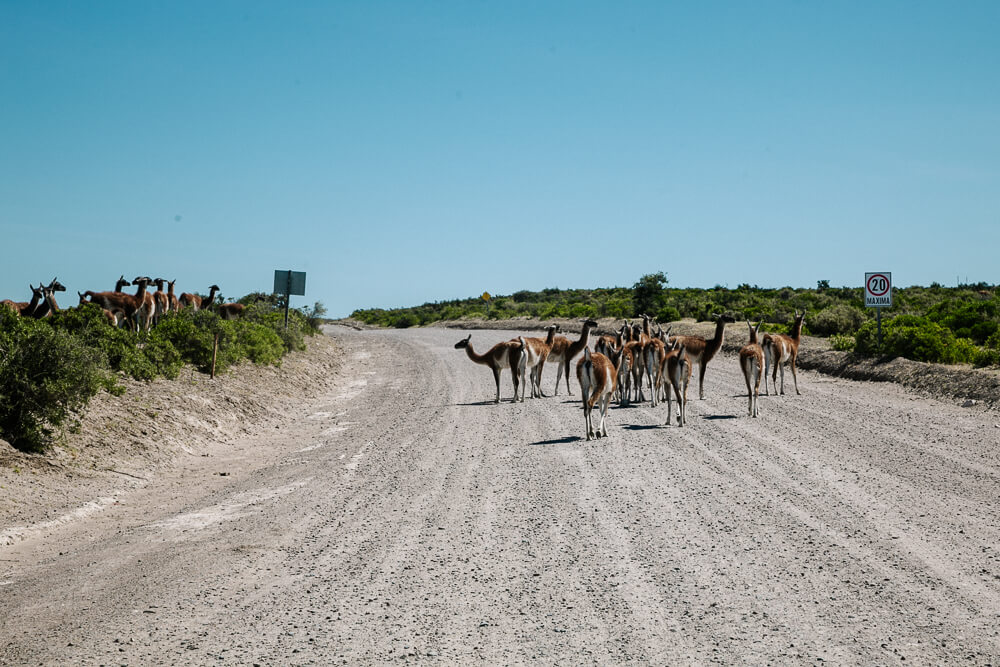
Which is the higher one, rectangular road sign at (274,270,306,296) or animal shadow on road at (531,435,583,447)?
rectangular road sign at (274,270,306,296)

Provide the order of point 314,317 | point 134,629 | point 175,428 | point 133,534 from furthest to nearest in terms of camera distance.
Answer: point 314,317
point 175,428
point 133,534
point 134,629

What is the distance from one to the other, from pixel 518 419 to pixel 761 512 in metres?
8.39

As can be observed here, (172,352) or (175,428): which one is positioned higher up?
(172,352)

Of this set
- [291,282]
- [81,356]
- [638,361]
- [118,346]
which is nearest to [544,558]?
[81,356]

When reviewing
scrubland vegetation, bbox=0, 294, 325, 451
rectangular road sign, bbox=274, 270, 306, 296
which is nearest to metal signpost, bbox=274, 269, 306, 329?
rectangular road sign, bbox=274, 270, 306, 296

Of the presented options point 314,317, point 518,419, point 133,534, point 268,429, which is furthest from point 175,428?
point 314,317

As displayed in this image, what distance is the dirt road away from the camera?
18.2 feet

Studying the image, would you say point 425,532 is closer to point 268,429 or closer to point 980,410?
point 268,429

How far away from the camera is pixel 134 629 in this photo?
584cm

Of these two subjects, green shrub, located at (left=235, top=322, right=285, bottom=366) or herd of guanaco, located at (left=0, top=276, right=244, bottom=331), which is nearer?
herd of guanaco, located at (left=0, top=276, right=244, bottom=331)

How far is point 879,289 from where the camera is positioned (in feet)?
81.1

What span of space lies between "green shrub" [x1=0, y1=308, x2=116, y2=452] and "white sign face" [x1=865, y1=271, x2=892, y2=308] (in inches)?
871

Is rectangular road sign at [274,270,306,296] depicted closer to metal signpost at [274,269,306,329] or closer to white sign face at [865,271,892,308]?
metal signpost at [274,269,306,329]

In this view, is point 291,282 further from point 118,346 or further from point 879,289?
point 879,289
